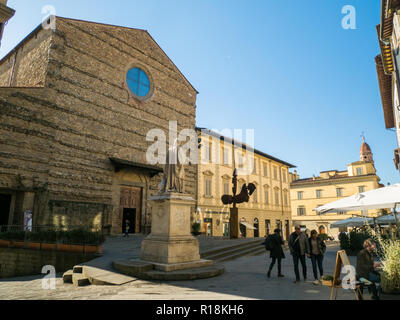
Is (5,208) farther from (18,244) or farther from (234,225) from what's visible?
(234,225)

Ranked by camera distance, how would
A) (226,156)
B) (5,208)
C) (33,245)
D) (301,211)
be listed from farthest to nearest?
(301,211), (226,156), (5,208), (33,245)

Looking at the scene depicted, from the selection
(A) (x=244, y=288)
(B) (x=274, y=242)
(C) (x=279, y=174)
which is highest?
(C) (x=279, y=174)

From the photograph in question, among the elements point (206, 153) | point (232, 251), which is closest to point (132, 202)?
point (232, 251)

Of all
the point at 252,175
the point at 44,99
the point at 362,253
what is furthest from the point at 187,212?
the point at 252,175

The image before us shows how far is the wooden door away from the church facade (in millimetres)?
71

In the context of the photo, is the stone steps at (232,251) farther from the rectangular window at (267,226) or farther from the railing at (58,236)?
the rectangular window at (267,226)

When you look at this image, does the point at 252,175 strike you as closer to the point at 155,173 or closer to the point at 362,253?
the point at 155,173

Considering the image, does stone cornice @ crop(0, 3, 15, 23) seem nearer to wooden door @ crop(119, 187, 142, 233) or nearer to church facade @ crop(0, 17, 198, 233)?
church facade @ crop(0, 17, 198, 233)

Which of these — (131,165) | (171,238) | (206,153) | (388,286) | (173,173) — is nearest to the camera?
(388,286)

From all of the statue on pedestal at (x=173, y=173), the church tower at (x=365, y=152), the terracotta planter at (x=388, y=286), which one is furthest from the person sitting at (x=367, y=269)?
the church tower at (x=365, y=152)

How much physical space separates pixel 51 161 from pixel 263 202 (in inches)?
1046

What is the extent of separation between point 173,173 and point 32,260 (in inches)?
274

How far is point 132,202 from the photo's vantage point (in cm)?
1852

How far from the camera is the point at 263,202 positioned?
3416 cm
